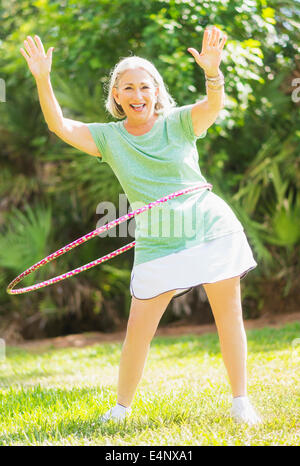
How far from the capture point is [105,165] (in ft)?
25.6

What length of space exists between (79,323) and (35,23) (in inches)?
160

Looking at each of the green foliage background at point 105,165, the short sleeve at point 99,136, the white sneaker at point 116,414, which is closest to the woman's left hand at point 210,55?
the short sleeve at point 99,136

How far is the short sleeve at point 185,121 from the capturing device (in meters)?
3.17

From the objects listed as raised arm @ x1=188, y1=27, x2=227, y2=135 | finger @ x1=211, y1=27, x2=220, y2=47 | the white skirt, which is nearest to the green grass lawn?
the white skirt

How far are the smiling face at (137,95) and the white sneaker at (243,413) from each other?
1.49m

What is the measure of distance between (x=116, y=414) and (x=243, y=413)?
0.64 meters

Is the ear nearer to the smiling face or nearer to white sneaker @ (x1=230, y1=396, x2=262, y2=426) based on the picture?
the smiling face

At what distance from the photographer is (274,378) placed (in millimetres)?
4277

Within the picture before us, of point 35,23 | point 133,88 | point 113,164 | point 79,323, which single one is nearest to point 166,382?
point 113,164

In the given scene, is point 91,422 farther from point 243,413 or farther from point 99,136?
point 99,136

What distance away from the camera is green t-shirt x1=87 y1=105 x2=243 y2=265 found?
10.3 feet

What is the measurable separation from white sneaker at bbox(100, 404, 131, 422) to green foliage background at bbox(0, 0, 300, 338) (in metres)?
3.97

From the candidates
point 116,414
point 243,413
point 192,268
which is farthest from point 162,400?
point 192,268

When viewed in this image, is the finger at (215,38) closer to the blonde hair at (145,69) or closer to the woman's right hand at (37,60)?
the blonde hair at (145,69)
